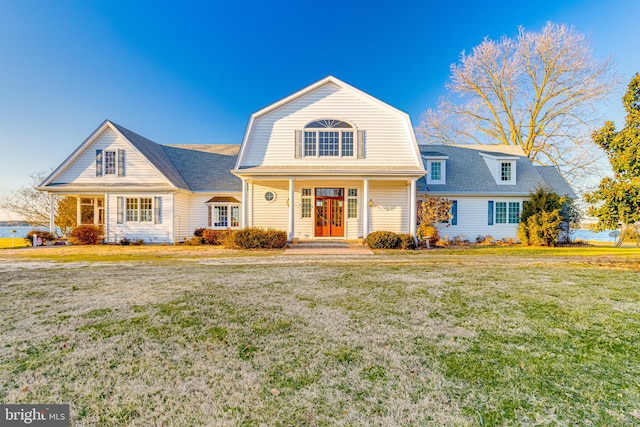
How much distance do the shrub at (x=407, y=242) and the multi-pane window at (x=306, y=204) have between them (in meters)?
5.01

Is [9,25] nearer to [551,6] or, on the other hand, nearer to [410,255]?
[410,255]

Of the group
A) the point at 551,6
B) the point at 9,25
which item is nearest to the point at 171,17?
the point at 9,25

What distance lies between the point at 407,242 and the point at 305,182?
6.00 metres

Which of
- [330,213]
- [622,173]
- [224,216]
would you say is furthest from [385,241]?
[224,216]

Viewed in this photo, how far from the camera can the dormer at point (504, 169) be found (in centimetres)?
1775

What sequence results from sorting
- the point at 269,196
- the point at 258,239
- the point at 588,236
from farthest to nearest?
1. the point at 588,236
2. the point at 269,196
3. the point at 258,239

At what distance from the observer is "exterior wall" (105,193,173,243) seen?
1630 cm

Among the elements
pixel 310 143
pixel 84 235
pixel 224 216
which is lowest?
pixel 84 235

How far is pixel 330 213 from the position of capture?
16.0m

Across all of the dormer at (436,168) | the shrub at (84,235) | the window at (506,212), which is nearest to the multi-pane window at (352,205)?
the dormer at (436,168)

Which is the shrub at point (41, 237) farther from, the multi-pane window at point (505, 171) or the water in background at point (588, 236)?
the water in background at point (588, 236)

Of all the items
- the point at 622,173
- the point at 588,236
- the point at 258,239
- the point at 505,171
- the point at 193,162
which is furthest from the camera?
the point at 588,236

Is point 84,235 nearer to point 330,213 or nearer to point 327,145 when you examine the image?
point 330,213

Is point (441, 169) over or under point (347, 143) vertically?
under
